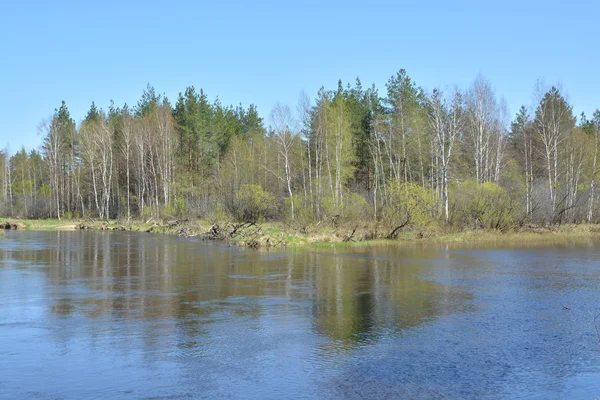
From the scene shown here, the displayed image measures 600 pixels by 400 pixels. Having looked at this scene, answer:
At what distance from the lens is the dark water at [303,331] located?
31.9ft

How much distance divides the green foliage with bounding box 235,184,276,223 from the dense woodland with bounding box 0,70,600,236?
0.10 meters

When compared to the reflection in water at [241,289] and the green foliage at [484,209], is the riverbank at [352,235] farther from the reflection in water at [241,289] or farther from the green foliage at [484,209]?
the reflection in water at [241,289]

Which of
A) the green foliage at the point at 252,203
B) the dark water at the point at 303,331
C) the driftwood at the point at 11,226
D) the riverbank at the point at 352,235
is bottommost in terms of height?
the dark water at the point at 303,331

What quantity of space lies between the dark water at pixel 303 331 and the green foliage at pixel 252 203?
24.5 m

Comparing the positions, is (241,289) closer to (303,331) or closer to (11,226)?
(303,331)

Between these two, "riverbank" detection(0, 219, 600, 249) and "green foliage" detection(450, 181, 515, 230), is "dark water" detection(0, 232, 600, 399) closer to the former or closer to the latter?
"riverbank" detection(0, 219, 600, 249)

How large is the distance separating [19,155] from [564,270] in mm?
107353

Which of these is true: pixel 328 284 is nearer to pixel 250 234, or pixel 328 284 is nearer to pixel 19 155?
pixel 250 234

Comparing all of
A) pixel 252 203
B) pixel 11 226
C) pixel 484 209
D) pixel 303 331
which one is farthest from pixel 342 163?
pixel 303 331

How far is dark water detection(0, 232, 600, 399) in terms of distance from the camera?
31.9 ft

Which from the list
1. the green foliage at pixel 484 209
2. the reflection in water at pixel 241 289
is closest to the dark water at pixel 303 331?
the reflection in water at pixel 241 289

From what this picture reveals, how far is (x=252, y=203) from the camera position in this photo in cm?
4997

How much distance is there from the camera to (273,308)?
52.9ft

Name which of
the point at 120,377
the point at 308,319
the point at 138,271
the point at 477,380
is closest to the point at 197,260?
the point at 138,271
